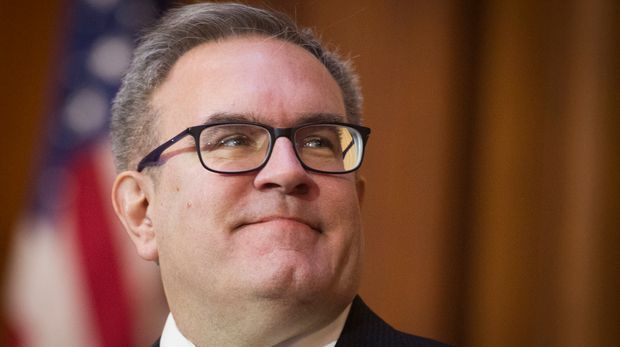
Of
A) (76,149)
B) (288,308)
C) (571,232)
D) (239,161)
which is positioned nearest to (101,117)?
(76,149)

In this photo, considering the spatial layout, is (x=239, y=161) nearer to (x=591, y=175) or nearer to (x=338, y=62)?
(x=338, y=62)

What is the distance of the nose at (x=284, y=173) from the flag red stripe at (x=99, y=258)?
106 cm

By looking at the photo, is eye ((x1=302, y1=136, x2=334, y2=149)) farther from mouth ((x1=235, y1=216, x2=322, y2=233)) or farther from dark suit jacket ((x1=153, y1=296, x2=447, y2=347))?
dark suit jacket ((x1=153, y1=296, x2=447, y2=347))

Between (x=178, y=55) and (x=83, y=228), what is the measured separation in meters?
0.91

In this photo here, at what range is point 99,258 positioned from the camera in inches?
79.5

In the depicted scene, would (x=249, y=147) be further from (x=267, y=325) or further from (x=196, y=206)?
(x=267, y=325)

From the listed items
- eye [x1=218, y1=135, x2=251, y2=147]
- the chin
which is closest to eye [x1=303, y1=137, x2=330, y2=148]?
eye [x1=218, y1=135, x2=251, y2=147]

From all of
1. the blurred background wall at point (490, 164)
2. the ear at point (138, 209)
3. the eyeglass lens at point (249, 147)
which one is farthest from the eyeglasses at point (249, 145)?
the blurred background wall at point (490, 164)

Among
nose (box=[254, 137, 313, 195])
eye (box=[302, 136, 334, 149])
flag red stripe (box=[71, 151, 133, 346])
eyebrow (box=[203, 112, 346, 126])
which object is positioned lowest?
flag red stripe (box=[71, 151, 133, 346])

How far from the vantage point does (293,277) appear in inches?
41.9

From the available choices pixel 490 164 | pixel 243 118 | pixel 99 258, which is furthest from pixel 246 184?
pixel 99 258

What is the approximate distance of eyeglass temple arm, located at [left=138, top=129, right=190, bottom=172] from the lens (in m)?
1.19

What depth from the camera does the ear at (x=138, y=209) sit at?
1.32m

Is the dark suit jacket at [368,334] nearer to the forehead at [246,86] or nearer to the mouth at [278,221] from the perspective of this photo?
the mouth at [278,221]
